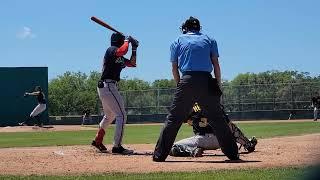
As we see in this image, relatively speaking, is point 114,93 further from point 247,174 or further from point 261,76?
point 261,76

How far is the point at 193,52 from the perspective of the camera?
7.41 meters

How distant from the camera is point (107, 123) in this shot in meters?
9.71

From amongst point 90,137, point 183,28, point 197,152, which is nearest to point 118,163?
point 197,152

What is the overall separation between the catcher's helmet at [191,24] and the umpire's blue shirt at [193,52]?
0.43 ft

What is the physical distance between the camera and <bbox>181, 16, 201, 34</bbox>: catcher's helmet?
25.5ft

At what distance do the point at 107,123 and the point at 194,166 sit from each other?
3.14 metres

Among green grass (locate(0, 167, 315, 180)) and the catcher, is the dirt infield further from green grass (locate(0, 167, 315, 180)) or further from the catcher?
green grass (locate(0, 167, 315, 180))

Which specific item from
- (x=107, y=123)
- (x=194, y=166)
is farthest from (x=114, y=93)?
(x=194, y=166)

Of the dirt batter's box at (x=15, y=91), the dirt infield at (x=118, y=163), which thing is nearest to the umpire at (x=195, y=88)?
the dirt infield at (x=118, y=163)

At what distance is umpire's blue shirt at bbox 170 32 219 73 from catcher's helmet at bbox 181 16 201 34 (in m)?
0.13

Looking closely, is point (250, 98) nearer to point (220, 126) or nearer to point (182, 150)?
point (182, 150)

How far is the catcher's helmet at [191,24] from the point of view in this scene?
25.5 feet

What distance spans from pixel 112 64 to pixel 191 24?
86.2 inches

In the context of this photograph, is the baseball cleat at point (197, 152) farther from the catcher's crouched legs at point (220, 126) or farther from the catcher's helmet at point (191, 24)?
the catcher's helmet at point (191, 24)
